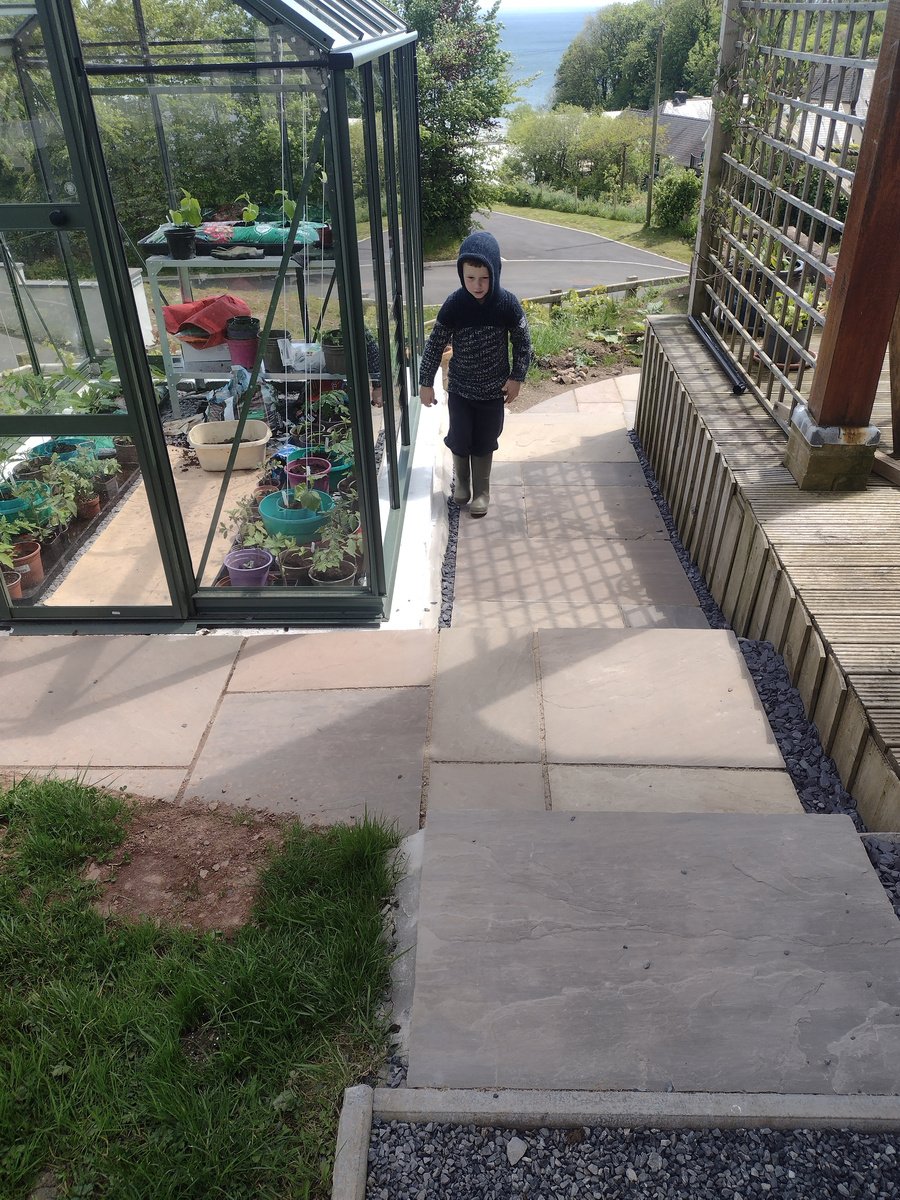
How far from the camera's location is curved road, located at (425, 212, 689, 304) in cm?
1712

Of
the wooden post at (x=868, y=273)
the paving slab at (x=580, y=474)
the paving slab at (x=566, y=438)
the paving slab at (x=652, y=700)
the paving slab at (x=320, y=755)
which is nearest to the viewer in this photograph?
the paving slab at (x=320, y=755)

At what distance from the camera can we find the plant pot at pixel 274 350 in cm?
368

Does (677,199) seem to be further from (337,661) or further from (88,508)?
(337,661)

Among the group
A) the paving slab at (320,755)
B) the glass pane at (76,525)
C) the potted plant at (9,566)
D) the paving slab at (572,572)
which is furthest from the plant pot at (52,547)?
the paving slab at (572,572)

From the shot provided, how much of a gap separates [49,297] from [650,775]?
9.59ft

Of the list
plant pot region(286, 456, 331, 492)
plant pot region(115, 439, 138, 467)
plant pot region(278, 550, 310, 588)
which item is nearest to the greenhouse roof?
plant pot region(286, 456, 331, 492)

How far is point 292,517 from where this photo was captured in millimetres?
4035

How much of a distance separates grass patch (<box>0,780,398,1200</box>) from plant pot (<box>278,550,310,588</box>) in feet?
5.55

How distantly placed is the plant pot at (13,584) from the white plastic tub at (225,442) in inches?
40.1

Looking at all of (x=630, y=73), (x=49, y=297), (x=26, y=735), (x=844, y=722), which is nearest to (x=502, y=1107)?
(x=844, y=722)

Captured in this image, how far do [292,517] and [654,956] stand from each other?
259cm

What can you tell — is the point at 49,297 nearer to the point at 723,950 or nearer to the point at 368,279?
the point at 368,279

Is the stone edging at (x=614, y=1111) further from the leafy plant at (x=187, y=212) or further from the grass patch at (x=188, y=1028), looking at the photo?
the leafy plant at (x=187, y=212)

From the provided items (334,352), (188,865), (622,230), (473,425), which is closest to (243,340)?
(334,352)
